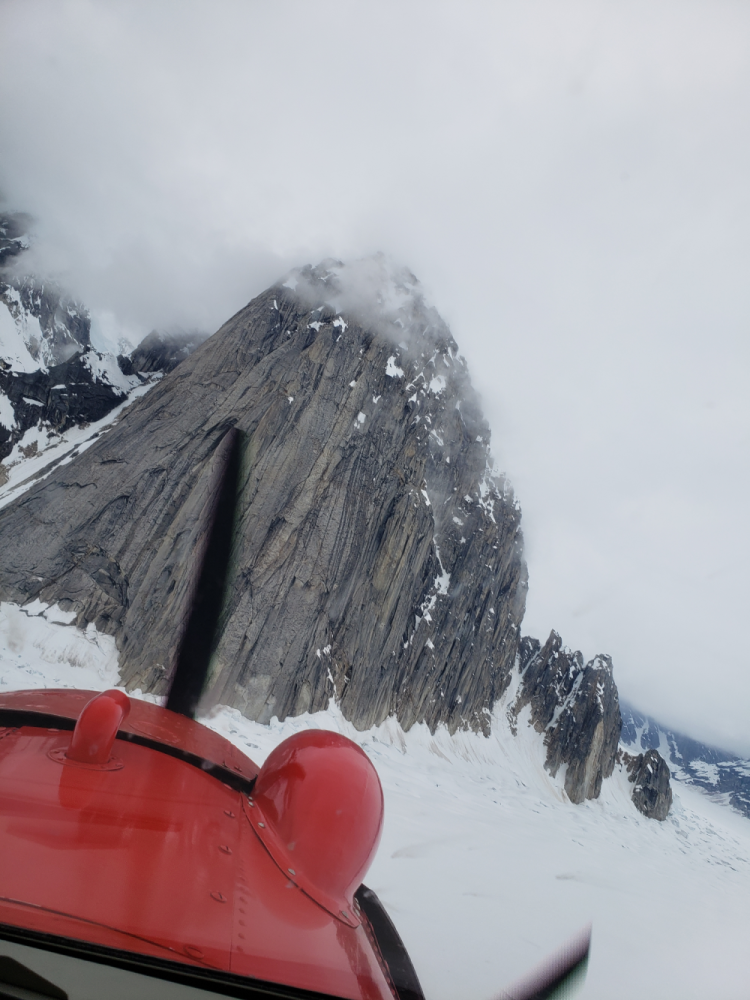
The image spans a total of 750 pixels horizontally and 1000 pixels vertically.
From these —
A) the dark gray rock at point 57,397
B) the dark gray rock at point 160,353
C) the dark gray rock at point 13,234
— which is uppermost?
the dark gray rock at point 13,234

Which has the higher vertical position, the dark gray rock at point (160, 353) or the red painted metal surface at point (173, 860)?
the dark gray rock at point (160, 353)

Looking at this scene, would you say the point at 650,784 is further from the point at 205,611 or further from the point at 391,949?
the point at 205,611

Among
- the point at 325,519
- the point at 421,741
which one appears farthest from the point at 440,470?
the point at 421,741

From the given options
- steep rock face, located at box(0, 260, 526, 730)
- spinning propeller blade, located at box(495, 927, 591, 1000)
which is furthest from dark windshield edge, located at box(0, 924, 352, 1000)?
steep rock face, located at box(0, 260, 526, 730)

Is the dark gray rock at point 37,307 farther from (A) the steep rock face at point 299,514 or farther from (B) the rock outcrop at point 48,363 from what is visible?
(A) the steep rock face at point 299,514

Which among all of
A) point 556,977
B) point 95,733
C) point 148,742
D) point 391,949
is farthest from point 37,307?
point 556,977

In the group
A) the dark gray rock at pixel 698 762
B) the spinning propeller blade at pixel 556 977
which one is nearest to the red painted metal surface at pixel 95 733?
the spinning propeller blade at pixel 556 977

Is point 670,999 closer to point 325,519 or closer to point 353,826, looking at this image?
point 353,826
